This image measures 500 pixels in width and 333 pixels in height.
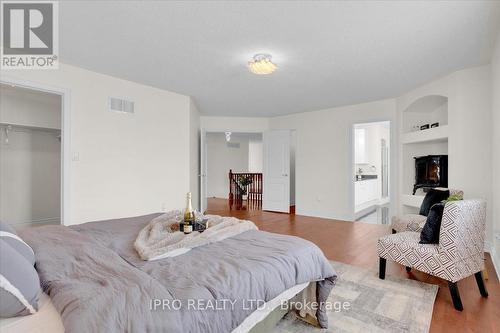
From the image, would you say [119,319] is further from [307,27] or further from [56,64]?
[56,64]

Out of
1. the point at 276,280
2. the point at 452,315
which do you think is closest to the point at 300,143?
the point at 452,315

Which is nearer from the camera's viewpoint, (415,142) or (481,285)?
(481,285)

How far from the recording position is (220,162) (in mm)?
10016

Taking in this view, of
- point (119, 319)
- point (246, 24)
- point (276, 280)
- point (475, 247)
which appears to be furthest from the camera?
point (246, 24)

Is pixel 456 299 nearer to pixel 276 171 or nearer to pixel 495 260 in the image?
pixel 495 260

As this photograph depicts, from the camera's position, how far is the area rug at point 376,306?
1.81 m

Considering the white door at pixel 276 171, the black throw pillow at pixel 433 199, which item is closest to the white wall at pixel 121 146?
the white door at pixel 276 171

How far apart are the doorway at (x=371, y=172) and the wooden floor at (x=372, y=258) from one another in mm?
1526

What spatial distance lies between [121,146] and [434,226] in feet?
13.3

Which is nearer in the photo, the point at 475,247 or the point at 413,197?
the point at 475,247

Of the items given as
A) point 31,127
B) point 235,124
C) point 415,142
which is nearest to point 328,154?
point 415,142

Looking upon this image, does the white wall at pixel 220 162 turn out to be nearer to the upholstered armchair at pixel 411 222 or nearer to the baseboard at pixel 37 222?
the baseboard at pixel 37 222

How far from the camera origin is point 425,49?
2.87 metres

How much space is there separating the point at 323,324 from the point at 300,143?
4.90 meters
